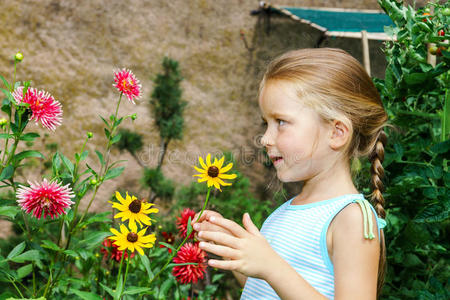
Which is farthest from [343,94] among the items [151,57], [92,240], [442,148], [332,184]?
[151,57]

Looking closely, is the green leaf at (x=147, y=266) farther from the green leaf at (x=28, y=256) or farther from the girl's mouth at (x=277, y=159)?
the girl's mouth at (x=277, y=159)

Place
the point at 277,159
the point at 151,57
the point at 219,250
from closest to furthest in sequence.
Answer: the point at 219,250
the point at 277,159
the point at 151,57

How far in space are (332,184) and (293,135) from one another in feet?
0.45

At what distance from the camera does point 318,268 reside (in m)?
0.70

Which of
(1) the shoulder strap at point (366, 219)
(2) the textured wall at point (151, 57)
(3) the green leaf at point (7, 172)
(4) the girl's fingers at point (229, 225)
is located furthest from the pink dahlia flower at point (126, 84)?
(2) the textured wall at point (151, 57)

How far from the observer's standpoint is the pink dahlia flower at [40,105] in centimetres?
65

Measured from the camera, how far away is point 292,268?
60 centimetres

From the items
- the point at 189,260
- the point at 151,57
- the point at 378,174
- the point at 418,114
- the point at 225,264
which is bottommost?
the point at 189,260

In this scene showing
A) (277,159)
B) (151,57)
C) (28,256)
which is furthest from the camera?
(151,57)

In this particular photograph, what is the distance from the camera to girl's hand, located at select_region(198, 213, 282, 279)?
1.77 feet

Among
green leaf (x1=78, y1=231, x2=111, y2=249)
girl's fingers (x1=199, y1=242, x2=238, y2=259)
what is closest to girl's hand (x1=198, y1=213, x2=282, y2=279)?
girl's fingers (x1=199, y1=242, x2=238, y2=259)

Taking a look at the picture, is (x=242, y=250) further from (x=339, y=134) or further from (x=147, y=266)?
(x=339, y=134)

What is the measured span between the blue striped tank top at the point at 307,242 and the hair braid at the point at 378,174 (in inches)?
2.9

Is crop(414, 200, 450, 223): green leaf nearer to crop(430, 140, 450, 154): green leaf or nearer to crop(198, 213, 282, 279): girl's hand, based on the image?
crop(430, 140, 450, 154): green leaf
